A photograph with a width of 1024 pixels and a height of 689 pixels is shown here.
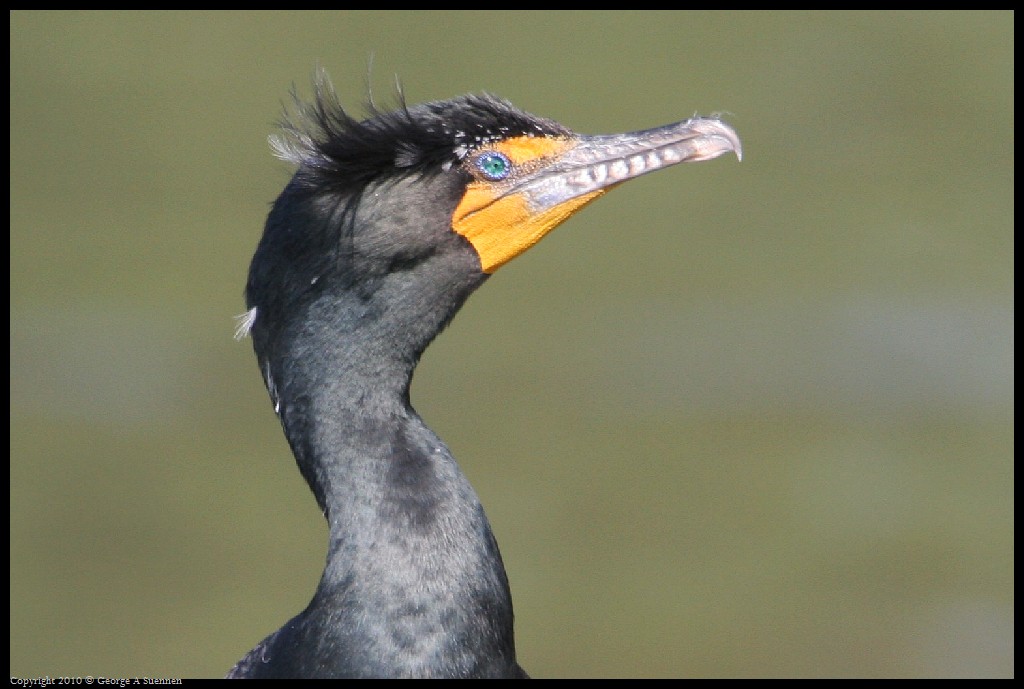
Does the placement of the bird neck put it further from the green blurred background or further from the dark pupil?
the green blurred background

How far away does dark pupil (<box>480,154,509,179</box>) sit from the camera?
13.9ft

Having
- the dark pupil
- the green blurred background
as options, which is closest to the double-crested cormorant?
the dark pupil

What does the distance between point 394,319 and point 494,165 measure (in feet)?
1.69

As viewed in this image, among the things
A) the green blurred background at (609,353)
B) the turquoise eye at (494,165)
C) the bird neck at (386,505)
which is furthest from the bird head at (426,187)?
the green blurred background at (609,353)

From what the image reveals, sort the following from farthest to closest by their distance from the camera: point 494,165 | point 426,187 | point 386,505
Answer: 1. point 494,165
2. point 426,187
3. point 386,505

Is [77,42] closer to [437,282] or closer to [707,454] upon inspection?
[707,454]

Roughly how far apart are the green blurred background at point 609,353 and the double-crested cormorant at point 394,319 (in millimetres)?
4514

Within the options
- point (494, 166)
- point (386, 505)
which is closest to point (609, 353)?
point (494, 166)

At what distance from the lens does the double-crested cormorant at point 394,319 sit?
153 inches

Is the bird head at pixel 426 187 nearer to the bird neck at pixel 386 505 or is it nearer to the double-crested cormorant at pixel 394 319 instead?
the double-crested cormorant at pixel 394 319

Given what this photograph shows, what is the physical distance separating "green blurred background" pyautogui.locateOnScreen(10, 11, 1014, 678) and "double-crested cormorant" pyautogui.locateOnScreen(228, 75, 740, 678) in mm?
4514

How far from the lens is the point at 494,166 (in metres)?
4.26

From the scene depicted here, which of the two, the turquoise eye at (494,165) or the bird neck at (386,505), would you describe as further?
the turquoise eye at (494,165)

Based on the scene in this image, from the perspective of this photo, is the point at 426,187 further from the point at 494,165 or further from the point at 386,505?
the point at 386,505
